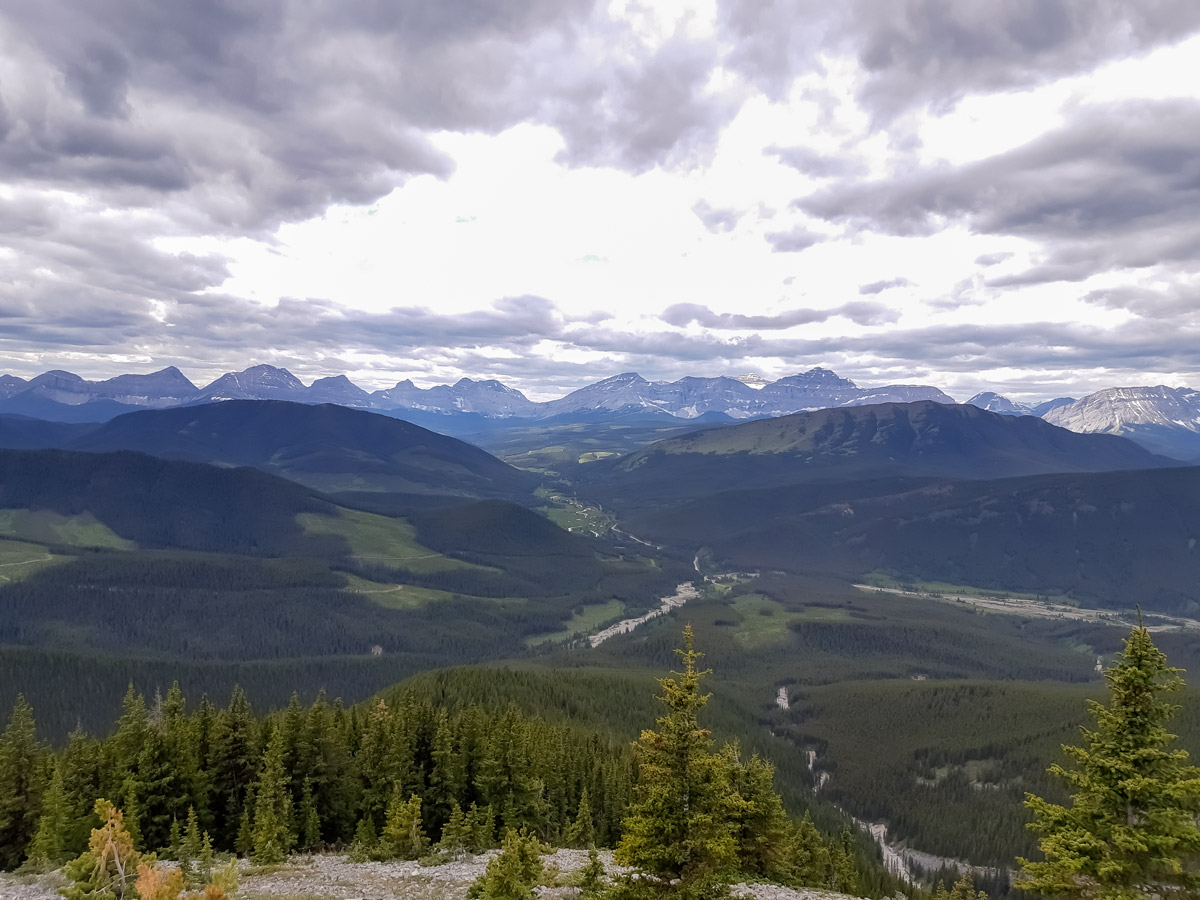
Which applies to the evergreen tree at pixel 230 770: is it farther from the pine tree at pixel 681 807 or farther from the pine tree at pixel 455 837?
the pine tree at pixel 681 807

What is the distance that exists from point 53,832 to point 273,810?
14.7 m

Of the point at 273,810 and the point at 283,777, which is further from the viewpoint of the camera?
the point at 283,777

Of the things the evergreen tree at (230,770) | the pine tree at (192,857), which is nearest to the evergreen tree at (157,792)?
the evergreen tree at (230,770)

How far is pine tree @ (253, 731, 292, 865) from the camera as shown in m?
48.4

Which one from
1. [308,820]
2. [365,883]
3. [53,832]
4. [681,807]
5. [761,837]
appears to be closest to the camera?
[681,807]

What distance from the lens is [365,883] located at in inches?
1644

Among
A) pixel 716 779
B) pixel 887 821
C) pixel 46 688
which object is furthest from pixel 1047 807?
pixel 46 688

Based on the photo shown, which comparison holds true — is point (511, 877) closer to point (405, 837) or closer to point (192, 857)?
point (405, 837)

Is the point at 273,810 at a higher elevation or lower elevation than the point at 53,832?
lower

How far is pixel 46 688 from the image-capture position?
186 meters

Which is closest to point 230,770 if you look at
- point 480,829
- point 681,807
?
point 480,829

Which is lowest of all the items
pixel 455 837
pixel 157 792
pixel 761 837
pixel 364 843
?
pixel 364 843

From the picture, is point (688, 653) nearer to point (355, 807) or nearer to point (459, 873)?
point (459, 873)

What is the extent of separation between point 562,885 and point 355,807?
96.9ft
